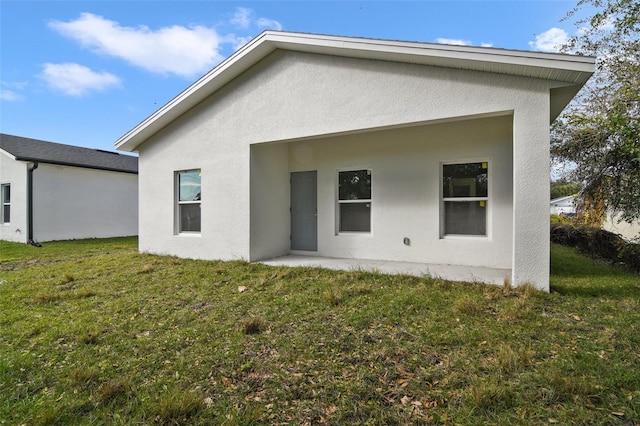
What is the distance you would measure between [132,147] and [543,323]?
1007 centimetres

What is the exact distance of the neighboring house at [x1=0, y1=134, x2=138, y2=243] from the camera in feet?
39.4

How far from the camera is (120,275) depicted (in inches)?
247

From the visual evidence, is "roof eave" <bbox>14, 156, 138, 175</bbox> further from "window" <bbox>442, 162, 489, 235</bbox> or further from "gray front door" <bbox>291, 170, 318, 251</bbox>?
"window" <bbox>442, 162, 489, 235</bbox>

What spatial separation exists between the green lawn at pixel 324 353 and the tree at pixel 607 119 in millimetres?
2548

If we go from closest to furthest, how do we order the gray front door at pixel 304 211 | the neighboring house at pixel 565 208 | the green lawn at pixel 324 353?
the green lawn at pixel 324 353 < the gray front door at pixel 304 211 < the neighboring house at pixel 565 208

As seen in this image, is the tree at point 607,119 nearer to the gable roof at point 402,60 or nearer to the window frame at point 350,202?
the gable roof at point 402,60

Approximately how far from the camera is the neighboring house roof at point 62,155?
40.2 feet

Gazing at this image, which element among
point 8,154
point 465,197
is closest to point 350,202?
point 465,197

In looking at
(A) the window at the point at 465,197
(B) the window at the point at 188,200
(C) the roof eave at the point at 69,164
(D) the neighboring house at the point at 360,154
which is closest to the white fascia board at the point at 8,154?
(C) the roof eave at the point at 69,164

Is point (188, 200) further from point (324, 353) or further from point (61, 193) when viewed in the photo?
point (61, 193)

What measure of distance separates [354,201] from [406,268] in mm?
2185

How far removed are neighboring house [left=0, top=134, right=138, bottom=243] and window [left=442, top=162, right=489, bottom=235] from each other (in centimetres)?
1469

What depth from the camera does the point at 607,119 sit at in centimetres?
620

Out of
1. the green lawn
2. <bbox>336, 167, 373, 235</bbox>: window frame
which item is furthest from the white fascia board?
<bbox>336, 167, 373, 235</bbox>: window frame
